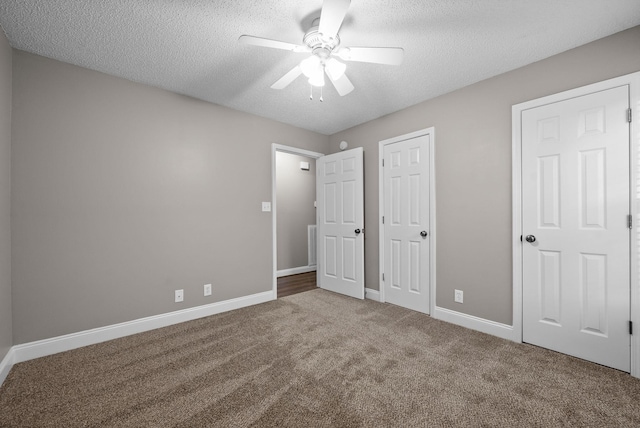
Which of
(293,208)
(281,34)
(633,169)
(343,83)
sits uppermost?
(281,34)

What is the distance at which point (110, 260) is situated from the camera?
2.45 m

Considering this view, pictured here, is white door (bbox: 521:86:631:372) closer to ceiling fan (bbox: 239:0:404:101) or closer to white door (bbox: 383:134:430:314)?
white door (bbox: 383:134:430:314)

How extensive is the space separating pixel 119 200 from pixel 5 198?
2.28 ft

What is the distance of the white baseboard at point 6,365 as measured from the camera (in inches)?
71.3

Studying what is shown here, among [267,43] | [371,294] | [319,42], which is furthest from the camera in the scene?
[371,294]

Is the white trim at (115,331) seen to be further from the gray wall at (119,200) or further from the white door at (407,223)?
the white door at (407,223)

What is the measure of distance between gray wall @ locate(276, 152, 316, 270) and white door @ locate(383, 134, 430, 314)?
2329 mm

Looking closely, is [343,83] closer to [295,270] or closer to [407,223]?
[407,223]

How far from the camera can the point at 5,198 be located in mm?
1960

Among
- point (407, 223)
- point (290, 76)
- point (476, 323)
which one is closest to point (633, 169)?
point (476, 323)

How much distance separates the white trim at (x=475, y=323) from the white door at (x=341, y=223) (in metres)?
1.04

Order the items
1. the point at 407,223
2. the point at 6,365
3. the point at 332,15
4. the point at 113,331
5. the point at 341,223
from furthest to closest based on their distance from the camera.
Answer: the point at 341,223
the point at 407,223
the point at 113,331
the point at 6,365
the point at 332,15

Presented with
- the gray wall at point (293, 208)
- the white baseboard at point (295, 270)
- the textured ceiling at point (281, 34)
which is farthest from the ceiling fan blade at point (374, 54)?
the white baseboard at point (295, 270)

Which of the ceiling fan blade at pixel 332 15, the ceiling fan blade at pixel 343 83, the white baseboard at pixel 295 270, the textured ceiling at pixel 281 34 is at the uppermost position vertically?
the textured ceiling at pixel 281 34
